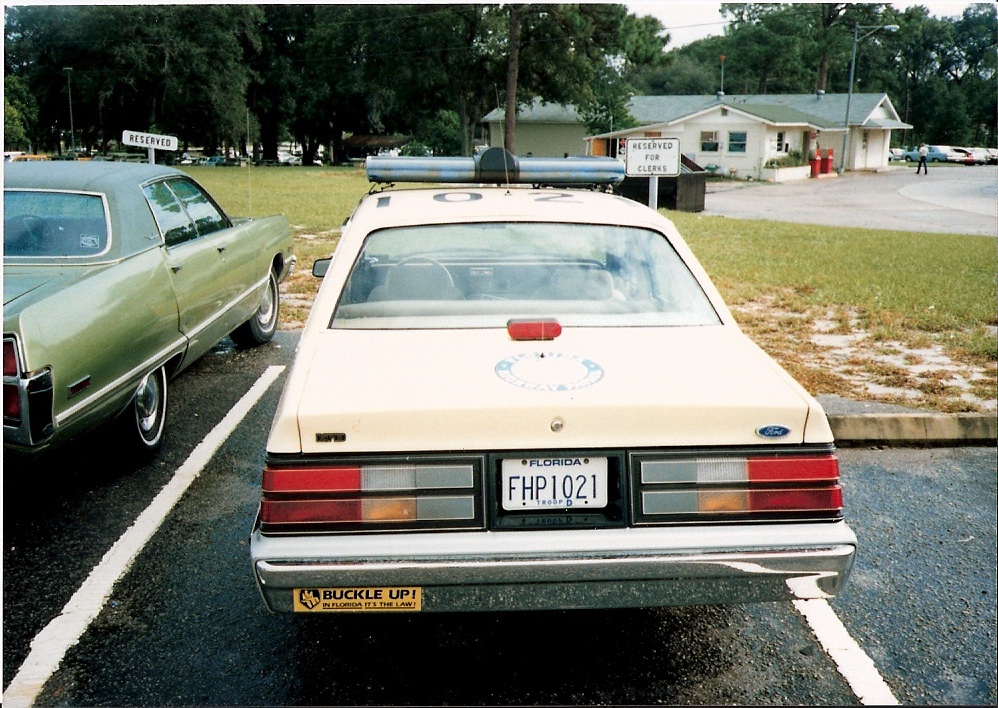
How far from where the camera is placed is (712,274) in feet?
38.8

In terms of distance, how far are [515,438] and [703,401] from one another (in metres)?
0.56

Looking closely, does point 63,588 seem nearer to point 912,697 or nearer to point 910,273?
point 912,697

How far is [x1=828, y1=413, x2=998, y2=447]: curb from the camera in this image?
534 cm

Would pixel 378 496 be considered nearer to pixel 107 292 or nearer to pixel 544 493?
pixel 544 493

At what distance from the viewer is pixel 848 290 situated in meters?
10.5

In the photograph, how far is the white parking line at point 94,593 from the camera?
295 centimetres

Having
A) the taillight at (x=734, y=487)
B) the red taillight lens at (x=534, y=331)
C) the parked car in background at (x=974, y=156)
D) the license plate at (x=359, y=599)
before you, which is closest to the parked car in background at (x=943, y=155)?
the parked car in background at (x=974, y=156)

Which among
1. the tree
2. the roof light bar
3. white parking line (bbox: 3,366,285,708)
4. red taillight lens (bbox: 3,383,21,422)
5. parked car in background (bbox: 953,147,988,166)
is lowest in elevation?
white parking line (bbox: 3,366,285,708)

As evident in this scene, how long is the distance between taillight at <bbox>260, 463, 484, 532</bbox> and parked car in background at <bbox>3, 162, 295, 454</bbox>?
177 cm

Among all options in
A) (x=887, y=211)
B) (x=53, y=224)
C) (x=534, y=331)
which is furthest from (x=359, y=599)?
(x=887, y=211)

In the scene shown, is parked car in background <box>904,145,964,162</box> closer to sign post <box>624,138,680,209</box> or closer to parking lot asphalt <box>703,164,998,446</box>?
parking lot asphalt <box>703,164,998,446</box>

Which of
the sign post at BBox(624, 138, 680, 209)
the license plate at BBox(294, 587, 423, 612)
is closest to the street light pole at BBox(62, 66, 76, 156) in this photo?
the sign post at BBox(624, 138, 680, 209)

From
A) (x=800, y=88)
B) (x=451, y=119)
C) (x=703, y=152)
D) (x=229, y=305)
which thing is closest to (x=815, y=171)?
(x=703, y=152)

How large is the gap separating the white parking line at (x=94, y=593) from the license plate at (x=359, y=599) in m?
1.02
